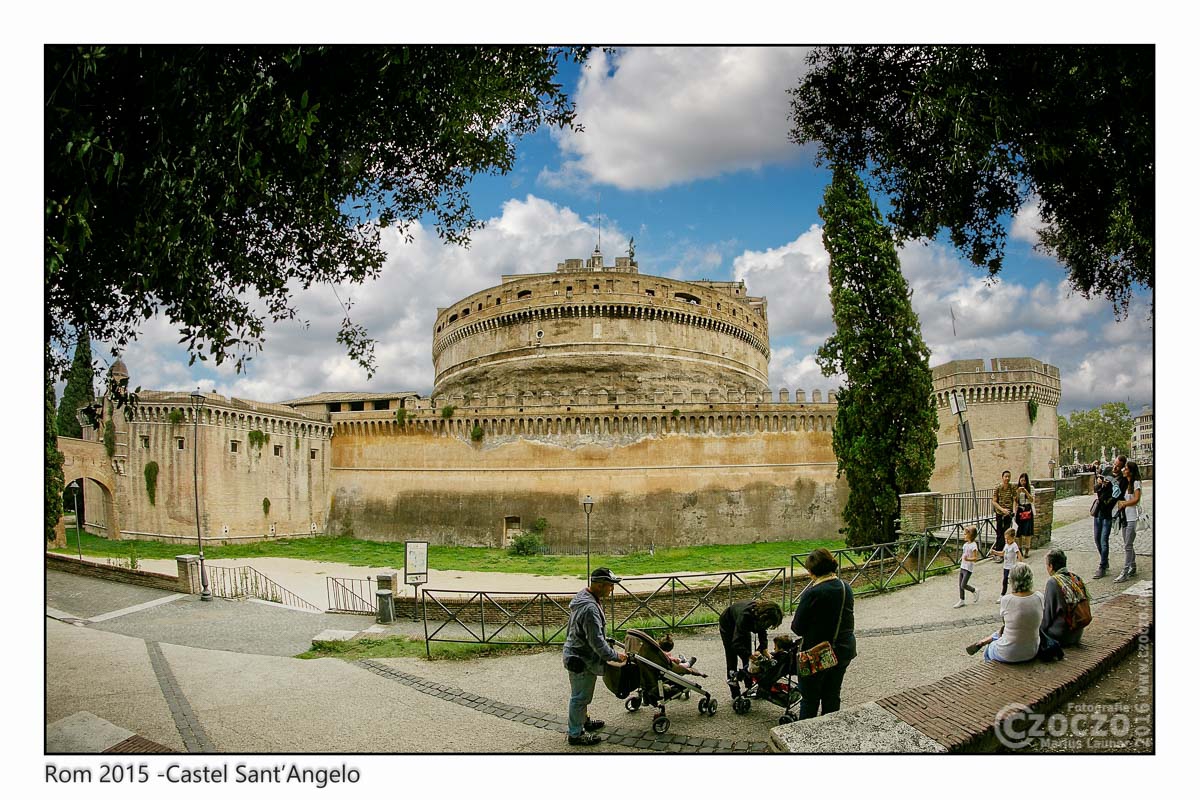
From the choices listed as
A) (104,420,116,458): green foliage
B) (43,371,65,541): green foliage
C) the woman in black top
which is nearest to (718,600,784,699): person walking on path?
the woman in black top

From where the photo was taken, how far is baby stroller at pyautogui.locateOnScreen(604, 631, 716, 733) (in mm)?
4402

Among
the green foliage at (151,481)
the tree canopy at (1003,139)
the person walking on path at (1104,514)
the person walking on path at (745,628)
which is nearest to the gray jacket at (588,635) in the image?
the person walking on path at (745,628)

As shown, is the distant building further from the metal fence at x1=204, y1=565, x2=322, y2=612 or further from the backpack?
the metal fence at x1=204, y1=565, x2=322, y2=612

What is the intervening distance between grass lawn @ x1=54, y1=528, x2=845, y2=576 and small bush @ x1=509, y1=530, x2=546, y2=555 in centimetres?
35

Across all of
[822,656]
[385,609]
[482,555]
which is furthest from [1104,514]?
[482,555]

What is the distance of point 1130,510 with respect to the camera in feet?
18.9

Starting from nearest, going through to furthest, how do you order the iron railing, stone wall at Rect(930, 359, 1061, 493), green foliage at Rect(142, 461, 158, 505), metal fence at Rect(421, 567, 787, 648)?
metal fence at Rect(421, 567, 787, 648), the iron railing, stone wall at Rect(930, 359, 1061, 493), green foliage at Rect(142, 461, 158, 505)

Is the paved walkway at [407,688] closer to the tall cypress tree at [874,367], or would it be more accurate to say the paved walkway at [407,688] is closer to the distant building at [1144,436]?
the distant building at [1144,436]

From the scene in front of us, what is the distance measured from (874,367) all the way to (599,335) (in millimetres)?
17582

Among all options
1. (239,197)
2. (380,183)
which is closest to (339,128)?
(239,197)

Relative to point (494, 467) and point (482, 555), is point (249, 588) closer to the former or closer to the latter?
point (482, 555)

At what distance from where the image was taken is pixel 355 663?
6.77m

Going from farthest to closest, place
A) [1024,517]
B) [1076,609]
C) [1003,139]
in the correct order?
[1024,517] < [1003,139] < [1076,609]

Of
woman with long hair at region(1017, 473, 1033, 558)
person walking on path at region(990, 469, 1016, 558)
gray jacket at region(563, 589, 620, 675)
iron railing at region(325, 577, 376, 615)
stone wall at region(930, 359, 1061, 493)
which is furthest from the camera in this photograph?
stone wall at region(930, 359, 1061, 493)
